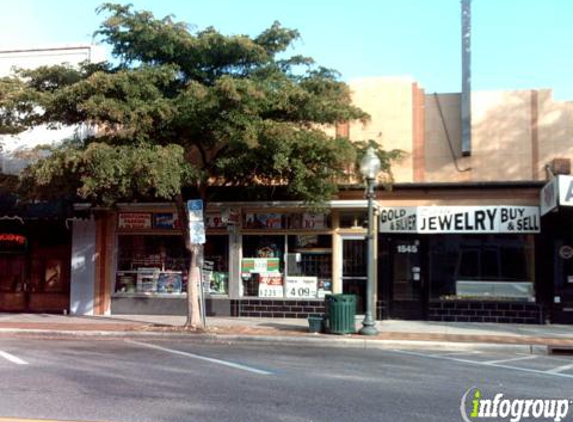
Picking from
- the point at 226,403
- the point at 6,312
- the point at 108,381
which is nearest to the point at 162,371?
the point at 108,381

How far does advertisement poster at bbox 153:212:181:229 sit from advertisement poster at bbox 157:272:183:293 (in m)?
1.36

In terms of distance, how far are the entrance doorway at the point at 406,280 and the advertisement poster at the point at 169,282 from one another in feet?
19.8

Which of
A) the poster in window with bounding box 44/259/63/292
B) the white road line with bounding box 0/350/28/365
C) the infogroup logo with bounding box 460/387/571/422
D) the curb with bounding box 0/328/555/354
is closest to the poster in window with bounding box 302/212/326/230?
the curb with bounding box 0/328/555/354

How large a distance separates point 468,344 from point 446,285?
13.4 ft

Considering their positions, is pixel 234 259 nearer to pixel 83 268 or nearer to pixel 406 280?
pixel 83 268

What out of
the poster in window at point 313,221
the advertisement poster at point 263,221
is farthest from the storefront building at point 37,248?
the poster in window at point 313,221

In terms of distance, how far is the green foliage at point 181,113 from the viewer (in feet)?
43.6

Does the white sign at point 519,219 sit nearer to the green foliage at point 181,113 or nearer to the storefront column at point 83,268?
the green foliage at point 181,113

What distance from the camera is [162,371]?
9992mm

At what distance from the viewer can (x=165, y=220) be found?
61.0ft

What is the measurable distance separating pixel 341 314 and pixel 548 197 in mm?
5624

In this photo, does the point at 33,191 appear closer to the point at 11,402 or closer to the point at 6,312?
the point at 6,312

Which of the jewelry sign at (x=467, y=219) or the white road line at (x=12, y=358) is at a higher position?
the jewelry sign at (x=467, y=219)

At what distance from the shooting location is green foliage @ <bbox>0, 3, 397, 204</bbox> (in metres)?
13.3
